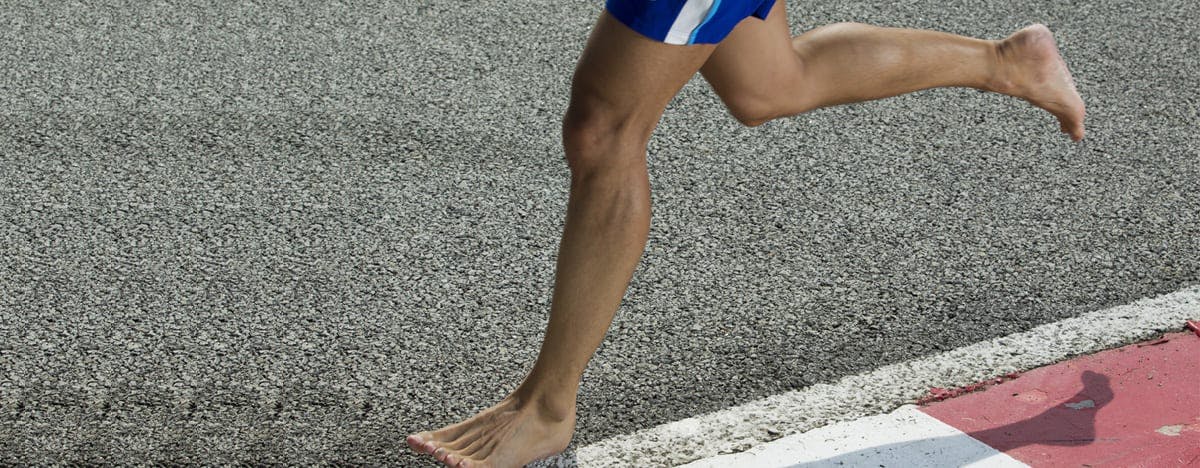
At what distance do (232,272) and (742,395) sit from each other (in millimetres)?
1286

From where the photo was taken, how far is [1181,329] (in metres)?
3.23

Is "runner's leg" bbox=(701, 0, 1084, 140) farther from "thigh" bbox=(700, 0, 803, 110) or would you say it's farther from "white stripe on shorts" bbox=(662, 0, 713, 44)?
"white stripe on shorts" bbox=(662, 0, 713, 44)

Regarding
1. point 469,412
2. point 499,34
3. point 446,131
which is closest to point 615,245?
point 469,412

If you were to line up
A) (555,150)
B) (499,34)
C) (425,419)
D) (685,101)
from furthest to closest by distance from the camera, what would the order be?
(499,34) → (685,101) → (555,150) → (425,419)

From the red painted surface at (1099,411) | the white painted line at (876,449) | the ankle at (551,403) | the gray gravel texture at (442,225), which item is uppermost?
the ankle at (551,403)

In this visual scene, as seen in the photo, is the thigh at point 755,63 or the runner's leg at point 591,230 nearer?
the runner's leg at point 591,230

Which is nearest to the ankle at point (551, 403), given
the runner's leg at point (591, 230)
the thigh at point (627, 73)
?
the runner's leg at point (591, 230)

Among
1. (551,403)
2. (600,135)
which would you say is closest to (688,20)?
(600,135)

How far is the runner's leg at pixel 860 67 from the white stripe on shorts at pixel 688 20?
0.48 meters

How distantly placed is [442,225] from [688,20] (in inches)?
58.5

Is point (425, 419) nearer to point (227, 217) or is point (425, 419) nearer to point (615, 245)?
point (615, 245)

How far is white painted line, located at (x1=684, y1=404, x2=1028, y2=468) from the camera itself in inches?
106

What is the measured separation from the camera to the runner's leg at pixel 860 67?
2.85m

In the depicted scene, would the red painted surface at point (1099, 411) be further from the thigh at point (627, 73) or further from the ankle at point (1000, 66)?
the thigh at point (627, 73)
